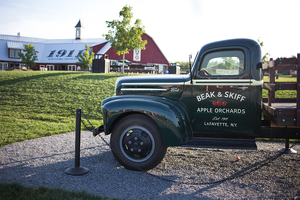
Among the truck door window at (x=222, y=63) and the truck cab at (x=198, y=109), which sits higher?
the truck door window at (x=222, y=63)

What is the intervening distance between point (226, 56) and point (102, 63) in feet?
55.0

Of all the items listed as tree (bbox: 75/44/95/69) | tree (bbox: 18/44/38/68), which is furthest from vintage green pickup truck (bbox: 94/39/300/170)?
tree (bbox: 18/44/38/68)

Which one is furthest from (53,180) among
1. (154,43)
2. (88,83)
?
(154,43)

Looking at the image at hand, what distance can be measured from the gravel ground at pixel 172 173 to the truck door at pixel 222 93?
28.3 inches

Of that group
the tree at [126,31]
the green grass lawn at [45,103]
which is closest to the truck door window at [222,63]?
the green grass lawn at [45,103]

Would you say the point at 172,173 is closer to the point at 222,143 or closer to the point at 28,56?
the point at 222,143

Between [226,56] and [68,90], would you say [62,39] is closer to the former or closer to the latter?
[68,90]

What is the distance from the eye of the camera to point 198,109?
165 inches

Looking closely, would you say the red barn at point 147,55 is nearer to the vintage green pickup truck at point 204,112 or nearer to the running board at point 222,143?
the vintage green pickup truck at point 204,112

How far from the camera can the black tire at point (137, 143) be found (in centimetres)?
406

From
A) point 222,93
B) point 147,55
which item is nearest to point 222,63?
point 222,93

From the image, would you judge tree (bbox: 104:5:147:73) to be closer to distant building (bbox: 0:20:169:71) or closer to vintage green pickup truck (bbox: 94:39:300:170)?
distant building (bbox: 0:20:169:71)

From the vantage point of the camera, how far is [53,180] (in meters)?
3.73

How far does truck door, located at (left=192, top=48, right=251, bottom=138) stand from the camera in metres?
3.98
